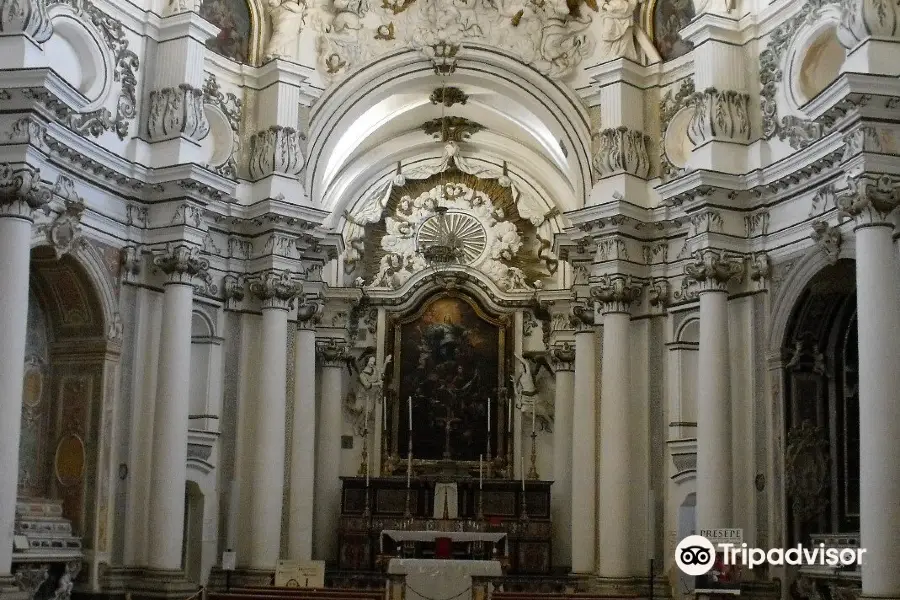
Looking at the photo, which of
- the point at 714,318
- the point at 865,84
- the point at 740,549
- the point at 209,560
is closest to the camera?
the point at 865,84

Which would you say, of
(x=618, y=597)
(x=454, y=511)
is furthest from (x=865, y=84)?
(x=454, y=511)

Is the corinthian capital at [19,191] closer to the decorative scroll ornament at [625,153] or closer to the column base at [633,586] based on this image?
the decorative scroll ornament at [625,153]

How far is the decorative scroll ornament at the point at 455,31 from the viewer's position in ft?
84.8

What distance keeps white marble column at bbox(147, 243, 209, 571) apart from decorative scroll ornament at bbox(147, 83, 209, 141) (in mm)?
2058

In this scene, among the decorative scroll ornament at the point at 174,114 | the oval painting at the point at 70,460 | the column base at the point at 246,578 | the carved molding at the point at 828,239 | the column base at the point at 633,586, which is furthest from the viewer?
the column base at the point at 246,578

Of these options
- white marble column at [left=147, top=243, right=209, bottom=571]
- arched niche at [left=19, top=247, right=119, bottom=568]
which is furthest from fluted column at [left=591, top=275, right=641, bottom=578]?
arched niche at [left=19, top=247, right=119, bottom=568]

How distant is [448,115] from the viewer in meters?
31.1

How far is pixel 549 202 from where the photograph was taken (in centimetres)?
3284

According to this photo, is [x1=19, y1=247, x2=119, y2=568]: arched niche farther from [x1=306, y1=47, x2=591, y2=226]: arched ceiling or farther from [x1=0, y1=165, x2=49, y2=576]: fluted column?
[x1=306, y1=47, x2=591, y2=226]: arched ceiling

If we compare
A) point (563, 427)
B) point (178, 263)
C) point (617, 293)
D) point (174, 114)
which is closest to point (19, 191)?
point (178, 263)

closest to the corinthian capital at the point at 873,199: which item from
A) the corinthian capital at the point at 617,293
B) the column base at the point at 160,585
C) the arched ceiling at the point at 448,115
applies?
the corinthian capital at the point at 617,293

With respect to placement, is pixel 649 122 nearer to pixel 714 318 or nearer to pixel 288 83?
pixel 714 318

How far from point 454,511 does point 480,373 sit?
441 cm

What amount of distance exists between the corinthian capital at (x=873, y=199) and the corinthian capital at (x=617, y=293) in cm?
633
